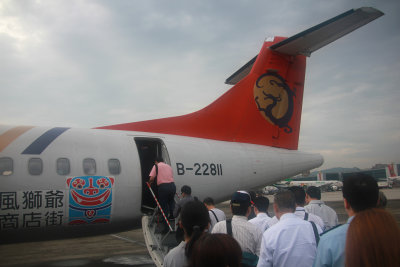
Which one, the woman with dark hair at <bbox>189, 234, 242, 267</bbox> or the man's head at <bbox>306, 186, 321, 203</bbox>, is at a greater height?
the woman with dark hair at <bbox>189, 234, 242, 267</bbox>

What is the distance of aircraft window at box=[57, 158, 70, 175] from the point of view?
6414 millimetres

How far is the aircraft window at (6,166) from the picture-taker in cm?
599

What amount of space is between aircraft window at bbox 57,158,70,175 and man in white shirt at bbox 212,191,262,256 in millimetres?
4085

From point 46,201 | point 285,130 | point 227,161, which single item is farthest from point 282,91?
point 46,201

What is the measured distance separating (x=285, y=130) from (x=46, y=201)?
659 cm

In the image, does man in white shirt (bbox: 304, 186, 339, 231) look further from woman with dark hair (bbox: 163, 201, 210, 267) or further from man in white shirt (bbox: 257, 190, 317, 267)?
woman with dark hair (bbox: 163, 201, 210, 267)

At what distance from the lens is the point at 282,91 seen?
977 cm

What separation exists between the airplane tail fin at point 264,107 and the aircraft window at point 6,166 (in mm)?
2768

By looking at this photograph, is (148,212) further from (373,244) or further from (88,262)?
(373,244)

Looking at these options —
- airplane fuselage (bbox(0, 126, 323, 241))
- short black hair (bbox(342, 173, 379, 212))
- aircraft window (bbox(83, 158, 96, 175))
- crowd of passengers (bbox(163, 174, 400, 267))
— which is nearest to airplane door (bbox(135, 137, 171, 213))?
airplane fuselage (bbox(0, 126, 323, 241))

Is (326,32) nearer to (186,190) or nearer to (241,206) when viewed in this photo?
(186,190)

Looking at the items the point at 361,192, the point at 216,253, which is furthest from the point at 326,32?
the point at 216,253

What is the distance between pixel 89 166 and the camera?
22.1 ft

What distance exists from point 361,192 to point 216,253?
1.16 m
